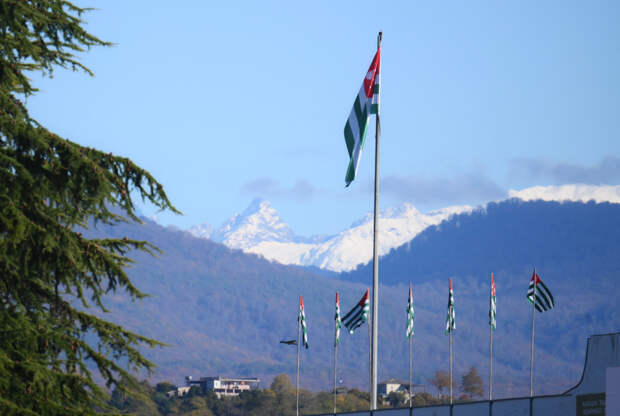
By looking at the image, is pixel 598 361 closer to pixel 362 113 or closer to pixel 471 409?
pixel 471 409

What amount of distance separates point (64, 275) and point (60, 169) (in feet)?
5.27

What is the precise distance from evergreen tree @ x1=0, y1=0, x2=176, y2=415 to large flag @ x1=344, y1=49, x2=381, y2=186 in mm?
14850

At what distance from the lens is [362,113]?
32500mm

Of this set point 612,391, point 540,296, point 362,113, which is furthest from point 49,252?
point 540,296

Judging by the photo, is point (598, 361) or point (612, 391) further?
point (598, 361)

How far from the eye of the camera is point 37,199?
16.7 meters

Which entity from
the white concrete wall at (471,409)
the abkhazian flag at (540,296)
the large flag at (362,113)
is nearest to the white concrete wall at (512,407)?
the white concrete wall at (471,409)

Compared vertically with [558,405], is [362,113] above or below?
above

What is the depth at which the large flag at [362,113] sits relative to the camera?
3212 cm

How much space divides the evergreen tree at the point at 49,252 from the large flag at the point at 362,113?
A: 48.7 ft

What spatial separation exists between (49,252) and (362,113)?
17.0m

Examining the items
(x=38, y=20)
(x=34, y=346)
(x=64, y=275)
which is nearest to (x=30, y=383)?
(x=34, y=346)

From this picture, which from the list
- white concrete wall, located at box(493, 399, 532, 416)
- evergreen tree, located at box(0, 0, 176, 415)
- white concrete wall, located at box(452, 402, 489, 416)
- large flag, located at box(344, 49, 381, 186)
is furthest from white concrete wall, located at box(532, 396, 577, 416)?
evergreen tree, located at box(0, 0, 176, 415)

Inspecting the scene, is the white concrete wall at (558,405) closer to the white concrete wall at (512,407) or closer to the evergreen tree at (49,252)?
the white concrete wall at (512,407)
